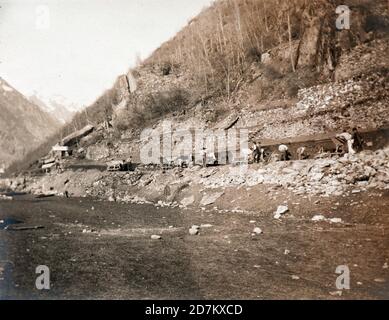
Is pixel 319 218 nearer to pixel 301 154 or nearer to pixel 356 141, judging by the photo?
pixel 356 141

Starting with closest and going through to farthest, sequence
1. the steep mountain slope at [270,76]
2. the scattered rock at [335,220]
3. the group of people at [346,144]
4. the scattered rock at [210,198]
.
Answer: the scattered rock at [335,220], the group of people at [346,144], the scattered rock at [210,198], the steep mountain slope at [270,76]

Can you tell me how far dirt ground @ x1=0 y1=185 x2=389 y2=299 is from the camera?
5328 millimetres

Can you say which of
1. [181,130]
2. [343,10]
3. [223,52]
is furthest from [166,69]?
[343,10]

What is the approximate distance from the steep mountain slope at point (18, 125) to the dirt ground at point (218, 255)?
8548cm

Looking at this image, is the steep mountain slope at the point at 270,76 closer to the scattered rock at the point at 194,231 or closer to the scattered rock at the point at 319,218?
the scattered rock at the point at 319,218

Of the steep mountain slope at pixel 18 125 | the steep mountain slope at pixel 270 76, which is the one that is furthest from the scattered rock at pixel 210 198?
the steep mountain slope at pixel 18 125

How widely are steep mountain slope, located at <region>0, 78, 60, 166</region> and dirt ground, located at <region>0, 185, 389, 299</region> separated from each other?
3365 inches

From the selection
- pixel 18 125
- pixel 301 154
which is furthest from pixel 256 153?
pixel 18 125

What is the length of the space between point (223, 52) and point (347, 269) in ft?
99.7

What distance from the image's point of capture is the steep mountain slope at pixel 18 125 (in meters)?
90.3

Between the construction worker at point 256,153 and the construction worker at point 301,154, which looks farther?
the construction worker at point 256,153

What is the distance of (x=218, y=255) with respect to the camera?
7.09 metres

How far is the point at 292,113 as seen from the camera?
68.3 ft

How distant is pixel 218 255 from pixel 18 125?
10602 centimetres
